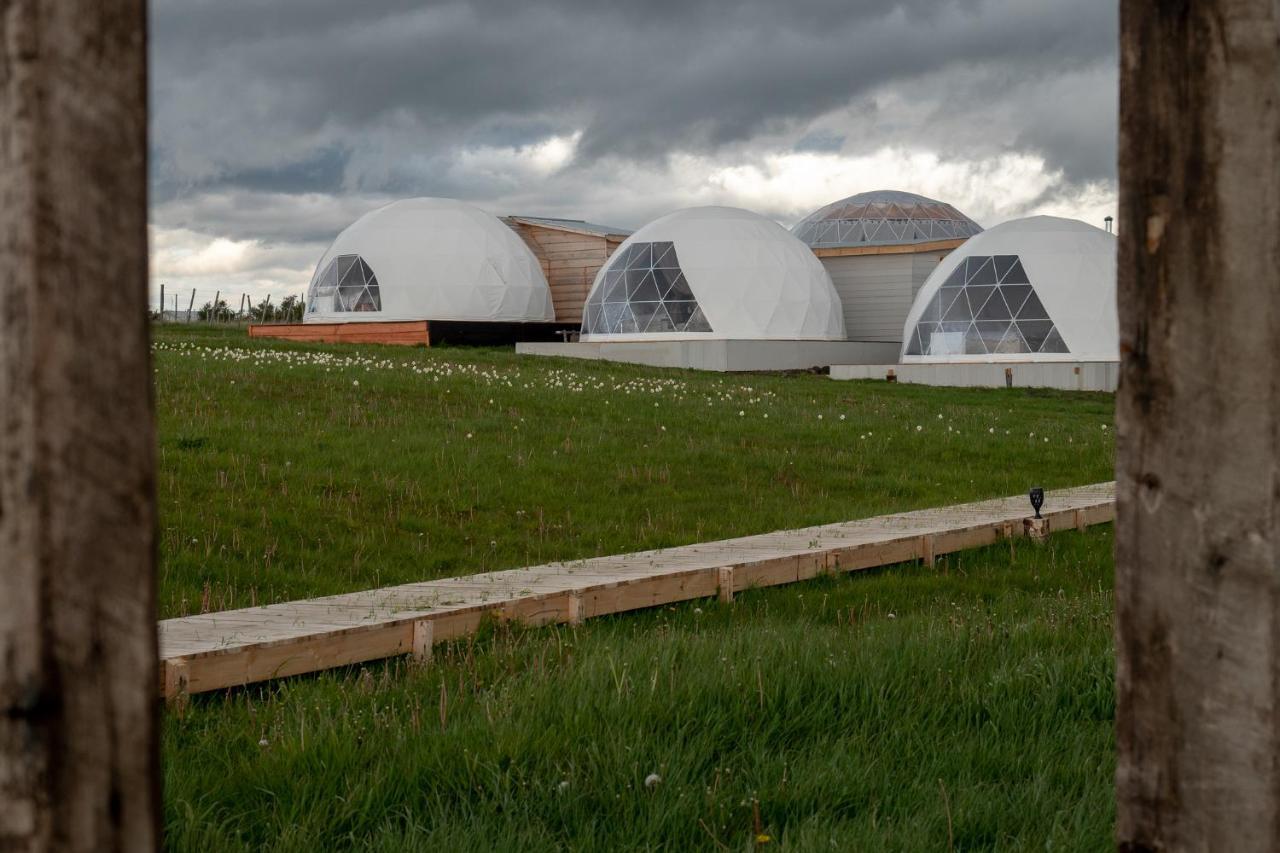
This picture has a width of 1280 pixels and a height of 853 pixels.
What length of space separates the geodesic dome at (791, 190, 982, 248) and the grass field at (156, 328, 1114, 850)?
115 feet

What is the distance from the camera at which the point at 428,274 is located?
3975 centimetres

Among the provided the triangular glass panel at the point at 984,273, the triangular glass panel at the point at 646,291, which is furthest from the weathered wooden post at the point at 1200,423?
the triangular glass panel at the point at 646,291

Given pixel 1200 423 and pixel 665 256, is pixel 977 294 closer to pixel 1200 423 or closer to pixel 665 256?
pixel 665 256

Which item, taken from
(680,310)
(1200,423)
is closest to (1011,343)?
(680,310)

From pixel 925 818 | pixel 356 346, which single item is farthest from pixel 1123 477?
pixel 356 346

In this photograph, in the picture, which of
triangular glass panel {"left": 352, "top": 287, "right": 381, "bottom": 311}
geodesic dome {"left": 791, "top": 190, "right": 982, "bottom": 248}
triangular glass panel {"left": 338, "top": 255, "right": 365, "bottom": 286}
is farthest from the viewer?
geodesic dome {"left": 791, "top": 190, "right": 982, "bottom": 248}

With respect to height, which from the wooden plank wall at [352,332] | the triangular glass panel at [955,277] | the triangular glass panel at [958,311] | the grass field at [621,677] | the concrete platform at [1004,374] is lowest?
the grass field at [621,677]

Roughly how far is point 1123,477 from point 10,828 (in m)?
1.61

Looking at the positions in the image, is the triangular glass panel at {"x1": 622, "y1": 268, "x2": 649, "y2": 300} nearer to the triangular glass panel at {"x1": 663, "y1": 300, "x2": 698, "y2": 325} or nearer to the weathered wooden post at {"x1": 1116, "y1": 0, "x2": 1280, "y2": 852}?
the triangular glass panel at {"x1": 663, "y1": 300, "x2": 698, "y2": 325}

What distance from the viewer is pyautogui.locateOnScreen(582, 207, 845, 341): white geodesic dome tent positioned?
35750 millimetres

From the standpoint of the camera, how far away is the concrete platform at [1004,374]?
29.6 metres

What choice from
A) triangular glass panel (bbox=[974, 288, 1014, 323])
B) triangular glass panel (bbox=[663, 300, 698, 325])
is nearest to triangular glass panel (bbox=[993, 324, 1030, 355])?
triangular glass panel (bbox=[974, 288, 1014, 323])

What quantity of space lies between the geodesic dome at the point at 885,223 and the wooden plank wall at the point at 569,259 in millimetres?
8700

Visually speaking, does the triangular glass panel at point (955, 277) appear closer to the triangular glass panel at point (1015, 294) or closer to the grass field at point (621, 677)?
the triangular glass panel at point (1015, 294)
